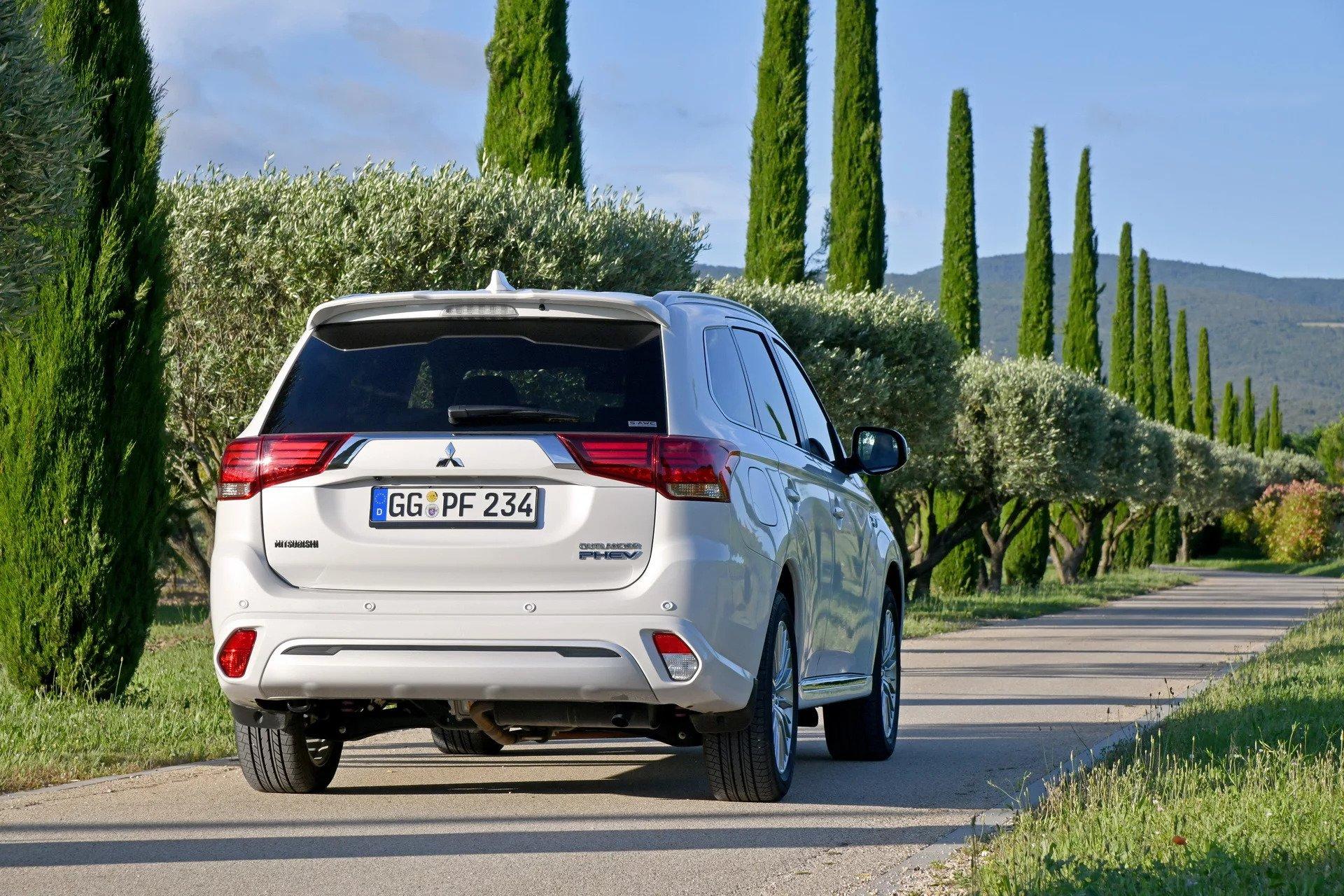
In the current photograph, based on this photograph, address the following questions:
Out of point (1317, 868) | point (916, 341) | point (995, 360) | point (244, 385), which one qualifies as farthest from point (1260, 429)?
point (1317, 868)

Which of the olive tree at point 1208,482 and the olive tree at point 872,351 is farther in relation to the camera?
the olive tree at point 1208,482

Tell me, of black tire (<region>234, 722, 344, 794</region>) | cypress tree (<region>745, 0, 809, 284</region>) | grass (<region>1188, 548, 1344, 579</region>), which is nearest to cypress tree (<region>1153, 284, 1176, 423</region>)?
grass (<region>1188, 548, 1344, 579</region>)

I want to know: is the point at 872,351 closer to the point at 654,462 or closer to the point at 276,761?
the point at 276,761

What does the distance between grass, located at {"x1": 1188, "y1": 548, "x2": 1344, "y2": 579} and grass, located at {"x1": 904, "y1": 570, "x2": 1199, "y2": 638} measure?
58.3ft

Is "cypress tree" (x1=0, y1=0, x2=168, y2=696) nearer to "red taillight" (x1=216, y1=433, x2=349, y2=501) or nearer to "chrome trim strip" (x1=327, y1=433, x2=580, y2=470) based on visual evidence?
"red taillight" (x1=216, y1=433, x2=349, y2=501)

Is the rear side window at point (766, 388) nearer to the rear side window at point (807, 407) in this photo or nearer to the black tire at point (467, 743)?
the rear side window at point (807, 407)

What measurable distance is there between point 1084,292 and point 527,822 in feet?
157

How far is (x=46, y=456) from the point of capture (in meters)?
10.4

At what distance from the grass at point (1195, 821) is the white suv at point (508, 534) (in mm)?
Answer: 1364

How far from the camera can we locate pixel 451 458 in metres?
6.40

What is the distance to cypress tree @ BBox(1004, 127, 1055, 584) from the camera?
44.5 metres

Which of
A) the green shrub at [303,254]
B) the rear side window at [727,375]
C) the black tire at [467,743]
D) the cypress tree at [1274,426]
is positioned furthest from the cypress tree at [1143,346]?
the rear side window at [727,375]

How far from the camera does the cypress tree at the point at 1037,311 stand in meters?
44.5

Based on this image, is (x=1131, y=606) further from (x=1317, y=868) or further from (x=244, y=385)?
(x=1317, y=868)
